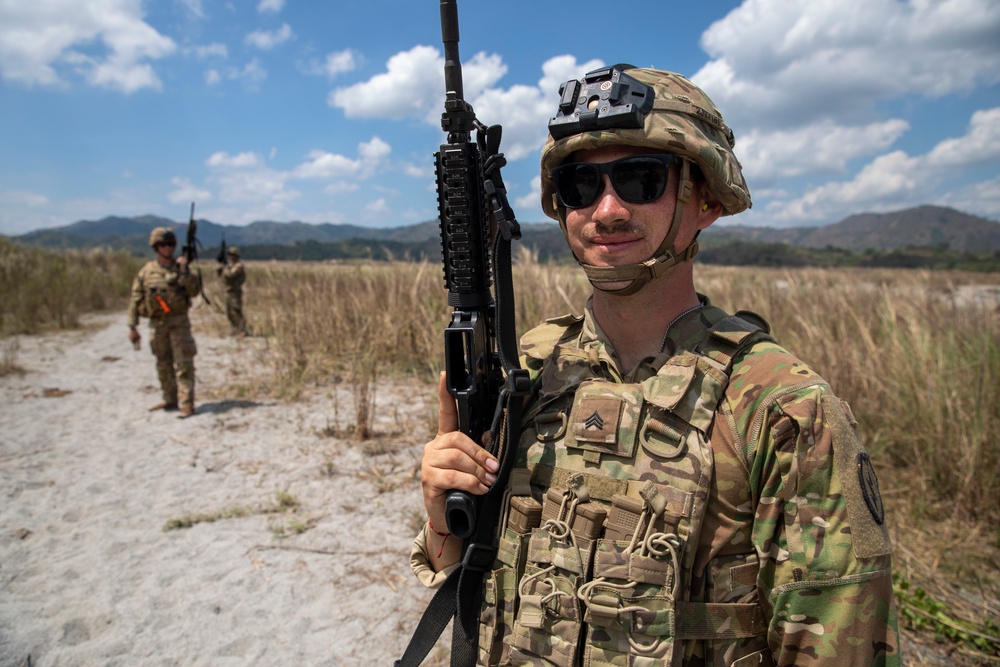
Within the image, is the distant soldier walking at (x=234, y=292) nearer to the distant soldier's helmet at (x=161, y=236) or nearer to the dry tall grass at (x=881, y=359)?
the dry tall grass at (x=881, y=359)

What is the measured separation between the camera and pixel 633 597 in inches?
45.3

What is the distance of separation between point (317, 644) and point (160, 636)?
837mm

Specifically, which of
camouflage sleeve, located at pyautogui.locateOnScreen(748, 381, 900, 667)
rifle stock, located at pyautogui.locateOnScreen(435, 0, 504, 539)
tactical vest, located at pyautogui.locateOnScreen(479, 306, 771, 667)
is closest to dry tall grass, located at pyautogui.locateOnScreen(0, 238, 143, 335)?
rifle stock, located at pyautogui.locateOnScreen(435, 0, 504, 539)

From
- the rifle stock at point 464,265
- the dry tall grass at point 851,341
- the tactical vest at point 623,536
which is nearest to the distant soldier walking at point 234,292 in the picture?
the dry tall grass at point 851,341

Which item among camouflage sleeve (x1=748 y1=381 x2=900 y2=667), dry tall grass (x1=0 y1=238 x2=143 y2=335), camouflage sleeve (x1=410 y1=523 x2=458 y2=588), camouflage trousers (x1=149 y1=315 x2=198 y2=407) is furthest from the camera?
dry tall grass (x1=0 y1=238 x2=143 y2=335)

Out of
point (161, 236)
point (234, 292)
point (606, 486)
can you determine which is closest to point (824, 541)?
point (606, 486)

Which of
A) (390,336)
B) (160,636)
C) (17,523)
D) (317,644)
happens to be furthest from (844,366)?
(17,523)

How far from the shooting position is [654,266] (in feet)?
4.32

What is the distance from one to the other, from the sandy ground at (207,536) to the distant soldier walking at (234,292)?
4670mm

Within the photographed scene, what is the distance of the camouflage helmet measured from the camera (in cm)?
130

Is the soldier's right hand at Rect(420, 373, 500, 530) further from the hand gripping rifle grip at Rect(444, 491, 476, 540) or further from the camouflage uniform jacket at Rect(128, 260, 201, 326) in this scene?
the camouflage uniform jacket at Rect(128, 260, 201, 326)

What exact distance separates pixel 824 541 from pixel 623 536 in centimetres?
38

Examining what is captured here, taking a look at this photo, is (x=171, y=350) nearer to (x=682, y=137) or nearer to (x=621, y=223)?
(x=621, y=223)

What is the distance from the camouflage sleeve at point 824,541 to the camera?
102 centimetres
